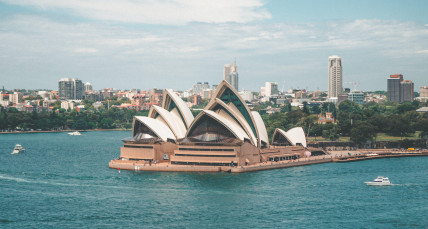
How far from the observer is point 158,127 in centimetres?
7412

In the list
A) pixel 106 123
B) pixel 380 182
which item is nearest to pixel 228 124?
pixel 380 182

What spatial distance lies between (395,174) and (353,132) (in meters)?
30.7

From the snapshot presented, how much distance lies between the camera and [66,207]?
48094mm

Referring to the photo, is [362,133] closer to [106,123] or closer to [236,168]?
[236,168]

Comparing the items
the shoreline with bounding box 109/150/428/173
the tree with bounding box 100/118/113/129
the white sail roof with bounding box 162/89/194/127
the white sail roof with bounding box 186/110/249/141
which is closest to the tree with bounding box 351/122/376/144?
the shoreline with bounding box 109/150/428/173

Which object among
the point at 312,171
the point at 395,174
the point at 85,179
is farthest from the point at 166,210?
the point at 395,174

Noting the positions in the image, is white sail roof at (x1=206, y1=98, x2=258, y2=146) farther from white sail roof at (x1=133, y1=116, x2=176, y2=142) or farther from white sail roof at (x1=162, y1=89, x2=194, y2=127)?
white sail roof at (x1=133, y1=116, x2=176, y2=142)

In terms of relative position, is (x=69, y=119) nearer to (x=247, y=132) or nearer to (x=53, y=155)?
(x=53, y=155)

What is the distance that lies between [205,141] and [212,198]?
18.3m

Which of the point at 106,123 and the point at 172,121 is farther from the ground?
the point at 106,123

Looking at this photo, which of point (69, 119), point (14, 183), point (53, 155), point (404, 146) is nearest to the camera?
point (14, 183)

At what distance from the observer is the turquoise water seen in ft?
143

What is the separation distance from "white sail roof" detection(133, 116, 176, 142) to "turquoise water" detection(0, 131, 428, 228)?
7.82 meters

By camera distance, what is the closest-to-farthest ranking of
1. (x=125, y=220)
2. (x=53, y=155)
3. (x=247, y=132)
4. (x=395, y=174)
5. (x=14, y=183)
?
(x=125, y=220), (x=14, y=183), (x=395, y=174), (x=247, y=132), (x=53, y=155)
